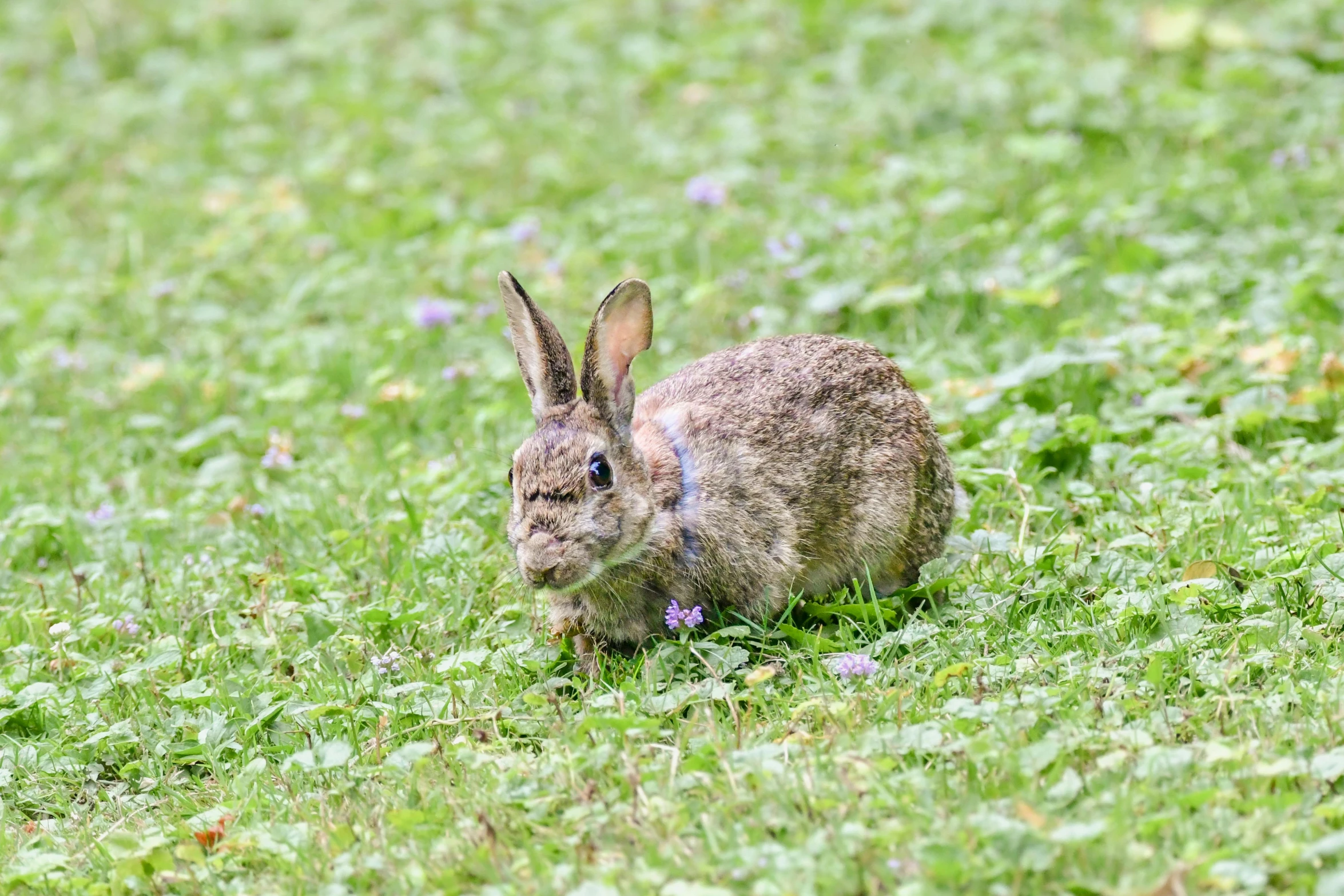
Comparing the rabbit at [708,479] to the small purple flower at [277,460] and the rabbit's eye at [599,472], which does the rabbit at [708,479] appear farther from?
the small purple flower at [277,460]

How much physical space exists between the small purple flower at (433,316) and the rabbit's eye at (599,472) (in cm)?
305

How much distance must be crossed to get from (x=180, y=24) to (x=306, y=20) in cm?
98

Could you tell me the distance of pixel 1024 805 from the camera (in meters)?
3.57

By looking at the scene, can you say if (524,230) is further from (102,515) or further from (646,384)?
(102,515)

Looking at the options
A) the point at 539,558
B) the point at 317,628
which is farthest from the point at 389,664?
the point at 539,558

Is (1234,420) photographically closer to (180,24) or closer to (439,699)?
(439,699)

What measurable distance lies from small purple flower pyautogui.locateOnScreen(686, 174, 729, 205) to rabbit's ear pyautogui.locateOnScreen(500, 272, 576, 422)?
332cm

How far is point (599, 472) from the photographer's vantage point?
473 centimetres

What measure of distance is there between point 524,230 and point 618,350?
11.9 ft

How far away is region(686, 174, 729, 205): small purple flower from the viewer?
816cm

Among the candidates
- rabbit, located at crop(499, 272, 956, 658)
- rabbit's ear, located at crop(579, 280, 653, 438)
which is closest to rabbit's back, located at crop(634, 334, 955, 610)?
rabbit, located at crop(499, 272, 956, 658)

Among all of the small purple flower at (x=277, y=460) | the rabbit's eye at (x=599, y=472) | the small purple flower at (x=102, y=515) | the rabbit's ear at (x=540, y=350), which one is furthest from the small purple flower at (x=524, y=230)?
the rabbit's eye at (x=599, y=472)

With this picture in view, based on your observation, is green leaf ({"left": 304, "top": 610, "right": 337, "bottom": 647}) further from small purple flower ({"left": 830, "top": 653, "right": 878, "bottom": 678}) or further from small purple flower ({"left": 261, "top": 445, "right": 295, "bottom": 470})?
small purple flower ({"left": 830, "top": 653, "right": 878, "bottom": 678})

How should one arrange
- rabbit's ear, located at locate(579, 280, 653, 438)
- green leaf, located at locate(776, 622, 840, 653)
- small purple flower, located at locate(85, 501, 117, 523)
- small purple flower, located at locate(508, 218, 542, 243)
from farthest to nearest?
small purple flower, located at locate(508, 218, 542, 243) → small purple flower, located at locate(85, 501, 117, 523) → rabbit's ear, located at locate(579, 280, 653, 438) → green leaf, located at locate(776, 622, 840, 653)
